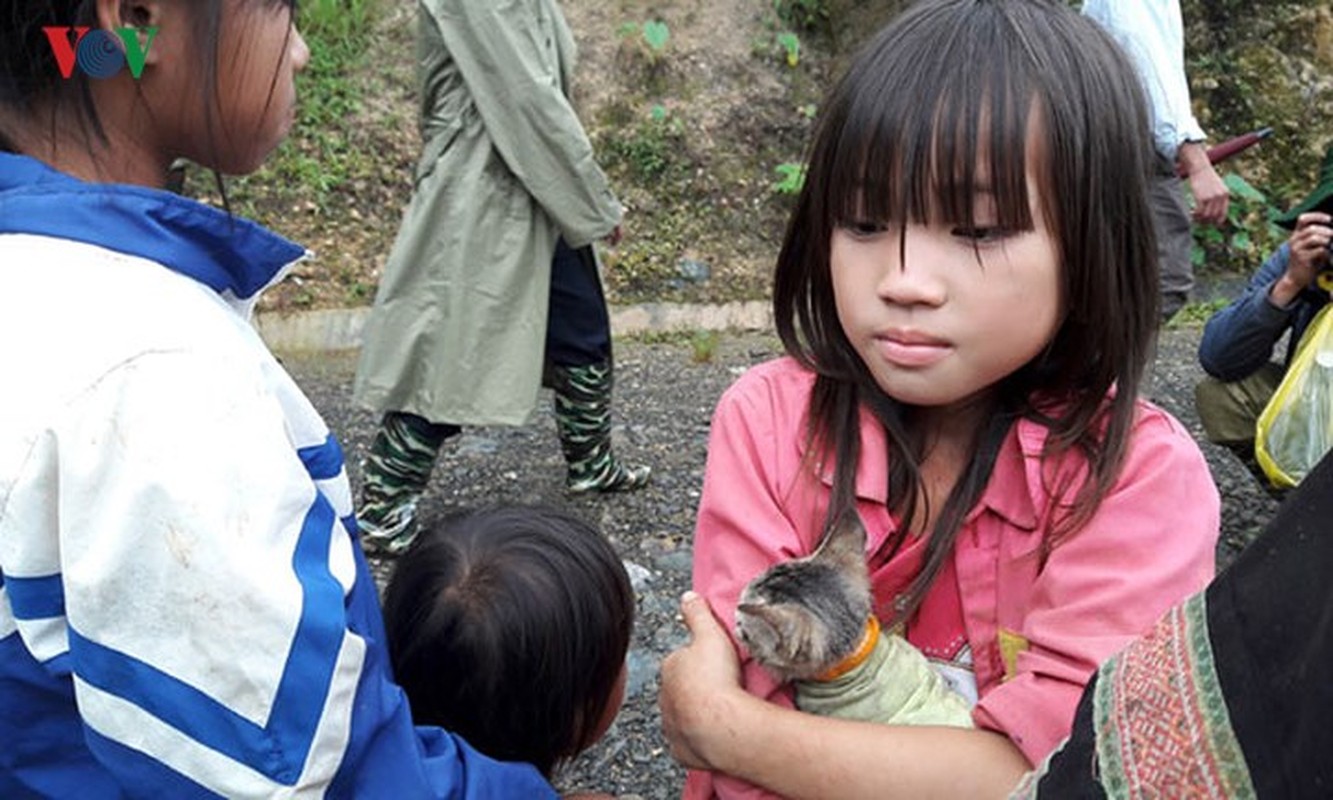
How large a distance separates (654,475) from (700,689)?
323 cm

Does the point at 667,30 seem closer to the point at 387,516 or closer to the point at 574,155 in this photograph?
the point at 574,155

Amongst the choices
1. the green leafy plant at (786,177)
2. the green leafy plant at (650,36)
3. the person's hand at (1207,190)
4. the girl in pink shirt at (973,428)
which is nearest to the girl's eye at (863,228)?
the girl in pink shirt at (973,428)

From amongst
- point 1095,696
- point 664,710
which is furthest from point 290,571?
point 1095,696

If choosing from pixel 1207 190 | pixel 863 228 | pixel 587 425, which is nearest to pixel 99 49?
pixel 863 228

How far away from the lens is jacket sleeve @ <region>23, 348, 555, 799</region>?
100 centimetres

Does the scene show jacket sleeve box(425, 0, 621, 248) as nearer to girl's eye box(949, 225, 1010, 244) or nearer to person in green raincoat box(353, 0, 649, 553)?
person in green raincoat box(353, 0, 649, 553)

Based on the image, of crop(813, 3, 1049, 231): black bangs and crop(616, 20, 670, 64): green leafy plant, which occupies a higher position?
crop(813, 3, 1049, 231): black bangs

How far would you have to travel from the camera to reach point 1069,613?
1.28 metres

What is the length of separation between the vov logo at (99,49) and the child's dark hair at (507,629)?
1.02 m

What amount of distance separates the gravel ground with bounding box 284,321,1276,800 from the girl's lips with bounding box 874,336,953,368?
1475 millimetres

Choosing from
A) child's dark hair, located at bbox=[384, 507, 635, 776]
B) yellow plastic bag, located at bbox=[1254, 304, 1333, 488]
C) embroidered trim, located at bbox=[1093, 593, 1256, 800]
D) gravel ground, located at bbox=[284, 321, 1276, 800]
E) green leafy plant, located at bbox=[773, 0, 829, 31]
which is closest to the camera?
embroidered trim, located at bbox=[1093, 593, 1256, 800]

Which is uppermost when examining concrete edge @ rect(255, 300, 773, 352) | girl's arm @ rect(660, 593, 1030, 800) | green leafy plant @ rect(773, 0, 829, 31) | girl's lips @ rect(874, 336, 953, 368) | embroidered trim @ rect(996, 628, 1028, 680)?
girl's lips @ rect(874, 336, 953, 368)

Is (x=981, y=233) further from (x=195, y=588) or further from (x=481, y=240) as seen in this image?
(x=481, y=240)

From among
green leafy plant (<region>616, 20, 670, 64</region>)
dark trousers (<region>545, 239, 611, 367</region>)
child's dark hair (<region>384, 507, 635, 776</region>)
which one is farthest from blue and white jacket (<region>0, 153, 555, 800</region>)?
green leafy plant (<region>616, 20, 670, 64</region>)
